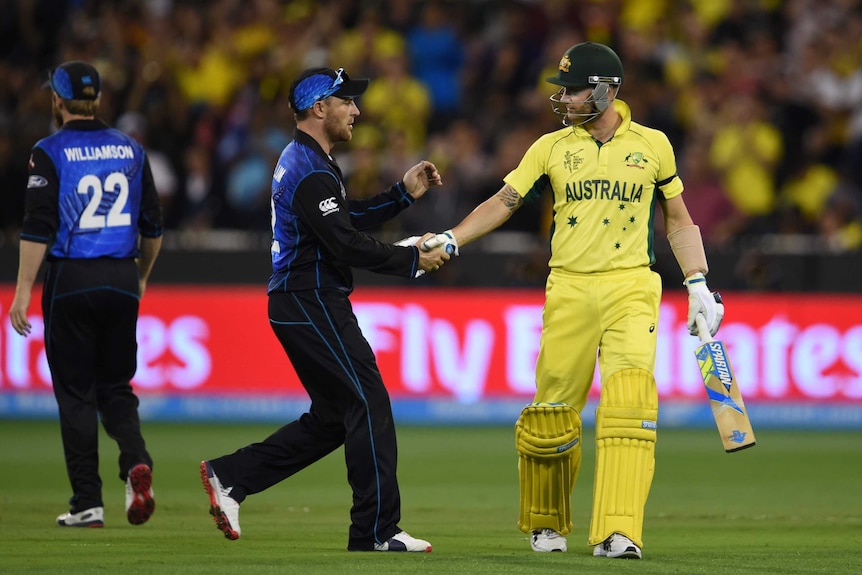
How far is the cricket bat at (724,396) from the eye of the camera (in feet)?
23.1

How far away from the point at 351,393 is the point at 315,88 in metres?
1.48

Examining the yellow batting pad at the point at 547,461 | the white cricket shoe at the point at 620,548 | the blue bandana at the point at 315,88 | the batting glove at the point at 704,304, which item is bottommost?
the white cricket shoe at the point at 620,548

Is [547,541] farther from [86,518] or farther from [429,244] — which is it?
[86,518]

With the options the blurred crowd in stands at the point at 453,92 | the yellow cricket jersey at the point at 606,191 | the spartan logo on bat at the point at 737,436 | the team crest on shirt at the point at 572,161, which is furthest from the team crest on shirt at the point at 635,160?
the blurred crowd in stands at the point at 453,92

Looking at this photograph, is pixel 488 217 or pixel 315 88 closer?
pixel 315 88

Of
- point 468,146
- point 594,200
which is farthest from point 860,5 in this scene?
point 594,200

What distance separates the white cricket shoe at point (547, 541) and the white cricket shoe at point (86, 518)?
8.29 feet

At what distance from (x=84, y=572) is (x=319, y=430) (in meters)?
1.50

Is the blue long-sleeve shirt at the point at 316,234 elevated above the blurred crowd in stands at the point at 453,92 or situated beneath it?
situated beneath

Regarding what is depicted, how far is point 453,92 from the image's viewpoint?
1714 centimetres

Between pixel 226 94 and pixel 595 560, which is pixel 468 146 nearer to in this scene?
pixel 226 94

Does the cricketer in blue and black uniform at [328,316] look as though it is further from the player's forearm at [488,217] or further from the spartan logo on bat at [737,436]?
the spartan logo on bat at [737,436]

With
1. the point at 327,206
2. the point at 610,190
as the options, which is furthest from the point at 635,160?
the point at 327,206

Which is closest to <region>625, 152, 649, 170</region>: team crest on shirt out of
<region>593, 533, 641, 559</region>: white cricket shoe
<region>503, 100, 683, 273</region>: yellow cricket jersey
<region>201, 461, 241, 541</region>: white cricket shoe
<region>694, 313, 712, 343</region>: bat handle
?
<region>503, 100, 683, 273</region>: yellow cricket jersey
